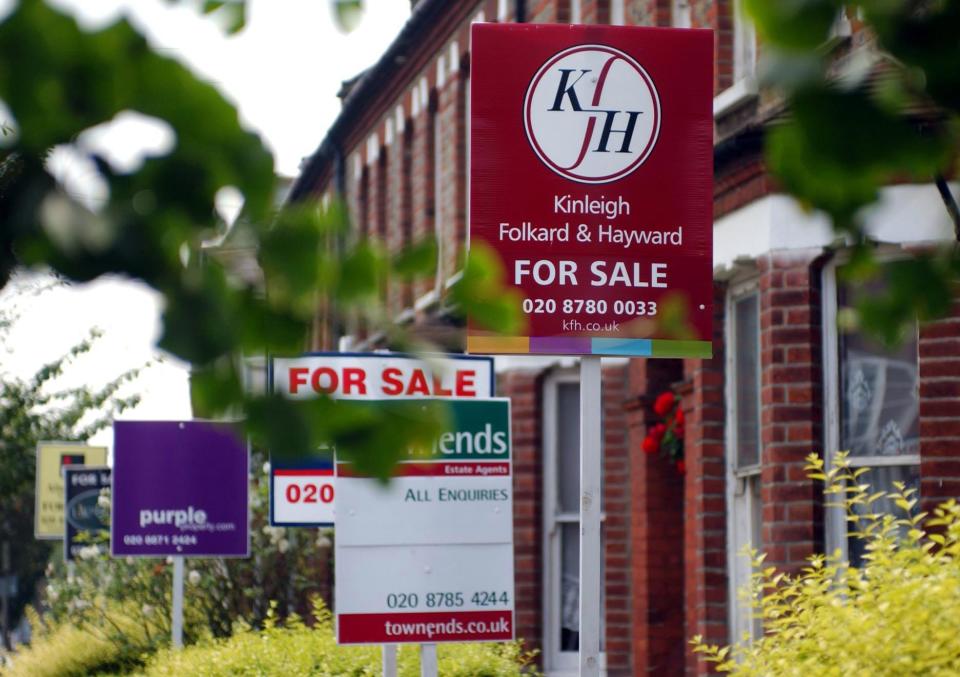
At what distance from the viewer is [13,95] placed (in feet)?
6.80

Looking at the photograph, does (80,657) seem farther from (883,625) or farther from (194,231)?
(194,231)

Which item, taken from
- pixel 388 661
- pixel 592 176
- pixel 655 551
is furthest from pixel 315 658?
pixel 655 551

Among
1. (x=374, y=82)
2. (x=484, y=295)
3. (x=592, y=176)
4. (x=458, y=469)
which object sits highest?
(x=374, y=82)

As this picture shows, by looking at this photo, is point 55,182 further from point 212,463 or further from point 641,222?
point 212,463

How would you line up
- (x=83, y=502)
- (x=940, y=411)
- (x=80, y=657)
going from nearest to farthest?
1. (x=940, y=411)
2. (x=80, y=657)
3. (x=83, y=502)

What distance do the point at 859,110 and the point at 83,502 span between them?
1882 cm

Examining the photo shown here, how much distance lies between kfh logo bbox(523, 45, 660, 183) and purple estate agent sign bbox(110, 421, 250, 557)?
6.81 m

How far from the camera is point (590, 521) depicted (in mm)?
6895

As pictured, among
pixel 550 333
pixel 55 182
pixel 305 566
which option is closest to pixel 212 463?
pixel 305 566

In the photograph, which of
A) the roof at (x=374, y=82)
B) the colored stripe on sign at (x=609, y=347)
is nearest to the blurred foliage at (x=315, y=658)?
the colored stripe on sign at (x=609, y=347)

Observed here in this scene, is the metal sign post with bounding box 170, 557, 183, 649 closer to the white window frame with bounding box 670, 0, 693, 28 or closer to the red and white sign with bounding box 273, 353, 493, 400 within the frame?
the red and white sign with bounding box 273, 353, 493, 400

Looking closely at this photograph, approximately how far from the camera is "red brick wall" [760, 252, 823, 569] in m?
11.5

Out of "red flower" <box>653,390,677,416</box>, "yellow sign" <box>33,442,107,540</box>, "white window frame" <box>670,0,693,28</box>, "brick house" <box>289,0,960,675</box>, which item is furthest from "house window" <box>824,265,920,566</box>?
"yellow sign" <box>33,442,107,540</box>

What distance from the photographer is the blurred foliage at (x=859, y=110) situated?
2.11 m
